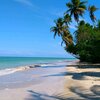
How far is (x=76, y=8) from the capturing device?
61.9 meters

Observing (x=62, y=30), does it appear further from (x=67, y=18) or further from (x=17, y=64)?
(x=17, y=64)

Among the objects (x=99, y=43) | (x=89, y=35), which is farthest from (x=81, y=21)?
(x=99, y=43)

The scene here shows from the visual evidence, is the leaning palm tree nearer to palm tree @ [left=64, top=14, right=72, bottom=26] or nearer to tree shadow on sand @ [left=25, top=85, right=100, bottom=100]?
palm tree @ [left=64, top=14, right=72, bottom=26]

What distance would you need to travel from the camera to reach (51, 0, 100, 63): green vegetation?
158 feet

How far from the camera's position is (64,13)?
64.4 meters

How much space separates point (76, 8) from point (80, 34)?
8.74 meters

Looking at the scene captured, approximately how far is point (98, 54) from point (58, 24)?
2382cm

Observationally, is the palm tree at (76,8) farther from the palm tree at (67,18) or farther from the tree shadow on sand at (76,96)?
the tree shadow on sand at (76,96)

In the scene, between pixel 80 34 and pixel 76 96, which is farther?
pixel 80 34

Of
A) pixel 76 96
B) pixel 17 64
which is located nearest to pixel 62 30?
pixel 17 64

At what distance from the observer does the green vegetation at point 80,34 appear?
48.3 metres

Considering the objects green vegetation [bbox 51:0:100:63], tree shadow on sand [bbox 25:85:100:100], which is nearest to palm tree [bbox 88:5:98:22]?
green vegetation [bbox 51:0:100:63]

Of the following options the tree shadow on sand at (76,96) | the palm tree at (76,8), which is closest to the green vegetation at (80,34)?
the palm tree at (76,8)

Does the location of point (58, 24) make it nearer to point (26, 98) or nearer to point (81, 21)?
point (81, 21)
